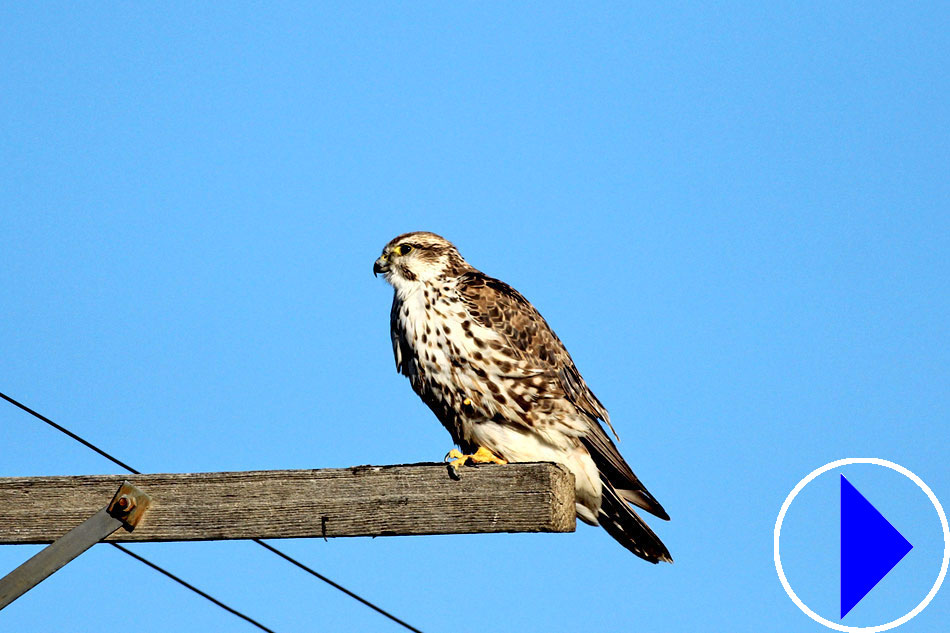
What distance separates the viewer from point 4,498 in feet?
11.9

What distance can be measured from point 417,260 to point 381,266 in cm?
20

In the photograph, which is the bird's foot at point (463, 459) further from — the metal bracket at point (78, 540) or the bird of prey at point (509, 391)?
the metal bracket at point (78, 540)

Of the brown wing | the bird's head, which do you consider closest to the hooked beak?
the bird's head

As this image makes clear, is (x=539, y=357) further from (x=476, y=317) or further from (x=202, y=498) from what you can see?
(x=202, y=498)

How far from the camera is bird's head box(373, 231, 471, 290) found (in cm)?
552

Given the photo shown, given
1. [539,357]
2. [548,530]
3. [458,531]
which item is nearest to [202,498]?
[458,531]

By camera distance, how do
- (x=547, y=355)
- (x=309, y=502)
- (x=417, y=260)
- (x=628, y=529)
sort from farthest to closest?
(x=417, y=260) → (x=547, y=355) → (x=628, y=529) → (x=309, y=502)

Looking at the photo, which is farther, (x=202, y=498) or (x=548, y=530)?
(x=202, y=498)

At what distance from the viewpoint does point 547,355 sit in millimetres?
5348

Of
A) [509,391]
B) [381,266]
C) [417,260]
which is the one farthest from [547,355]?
[381,266]

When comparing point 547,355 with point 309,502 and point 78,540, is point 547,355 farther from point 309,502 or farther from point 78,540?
point 78,540

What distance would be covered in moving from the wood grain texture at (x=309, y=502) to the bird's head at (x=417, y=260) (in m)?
2.12

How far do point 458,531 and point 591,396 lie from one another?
89.0 inches

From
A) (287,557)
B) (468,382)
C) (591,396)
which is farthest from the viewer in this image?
(591,396)
